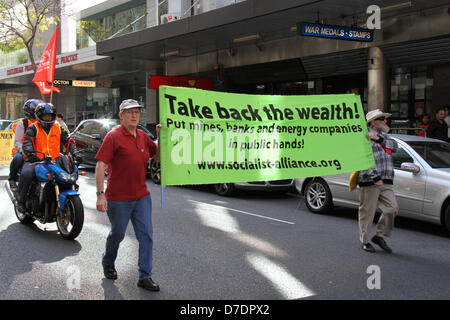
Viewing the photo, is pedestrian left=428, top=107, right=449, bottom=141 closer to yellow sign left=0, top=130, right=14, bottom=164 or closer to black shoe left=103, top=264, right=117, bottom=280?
black shoe left=103, top=264, right=117, bottom=280

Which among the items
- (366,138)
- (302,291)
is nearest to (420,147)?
(366,138)

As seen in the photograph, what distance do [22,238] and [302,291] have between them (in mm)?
4166

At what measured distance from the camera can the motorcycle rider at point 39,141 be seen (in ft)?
24.2

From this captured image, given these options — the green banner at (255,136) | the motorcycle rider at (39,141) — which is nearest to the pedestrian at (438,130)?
the green banner at (255,136)

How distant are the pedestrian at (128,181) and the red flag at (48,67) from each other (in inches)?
407

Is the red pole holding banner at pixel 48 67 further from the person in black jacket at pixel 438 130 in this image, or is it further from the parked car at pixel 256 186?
the person in black jacket at pixel 438 130

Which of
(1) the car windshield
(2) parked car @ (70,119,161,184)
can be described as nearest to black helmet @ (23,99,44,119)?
(1) the car windshield

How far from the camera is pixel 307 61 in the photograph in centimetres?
1720

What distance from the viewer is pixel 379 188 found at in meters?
6.83

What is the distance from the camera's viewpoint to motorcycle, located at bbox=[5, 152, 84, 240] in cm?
703

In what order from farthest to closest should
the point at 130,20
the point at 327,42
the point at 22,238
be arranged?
1. the point at 130,20
2. the point at 327,42
3. the point at 22,238

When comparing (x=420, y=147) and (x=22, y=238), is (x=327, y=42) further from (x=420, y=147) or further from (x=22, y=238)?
(x=22, y=238)

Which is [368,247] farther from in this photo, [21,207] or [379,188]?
[21,207]

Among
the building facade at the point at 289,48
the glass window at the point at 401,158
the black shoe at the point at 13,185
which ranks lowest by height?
the black shoe at the point at 13,185
